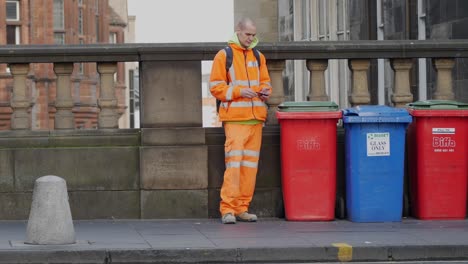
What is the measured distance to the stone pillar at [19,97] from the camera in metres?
14.7

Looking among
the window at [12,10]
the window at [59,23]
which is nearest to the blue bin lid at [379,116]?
the window at [12,10]

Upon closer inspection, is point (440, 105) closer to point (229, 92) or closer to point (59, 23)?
point (229, 92)

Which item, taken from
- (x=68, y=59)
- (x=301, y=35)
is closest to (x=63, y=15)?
(x=301, y=35)

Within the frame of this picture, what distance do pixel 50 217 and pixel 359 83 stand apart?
4.27 m

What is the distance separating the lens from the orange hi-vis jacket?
14.0 meters

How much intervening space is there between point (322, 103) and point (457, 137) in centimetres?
149

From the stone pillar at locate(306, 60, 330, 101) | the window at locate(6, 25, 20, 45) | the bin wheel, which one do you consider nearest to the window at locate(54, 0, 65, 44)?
the window at locate(6, 25, 20, 45)

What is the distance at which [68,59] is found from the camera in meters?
14.7

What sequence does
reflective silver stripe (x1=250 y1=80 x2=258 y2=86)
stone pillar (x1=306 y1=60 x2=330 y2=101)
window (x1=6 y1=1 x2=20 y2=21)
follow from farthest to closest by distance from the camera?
window (x1=6 y1=1 x2=20 y2=21)
stone pillar (x1=306 y1=60 x2=330 y2=101)
reflective silver stripe (x1=250 y1=80 x2=258 y2=86)

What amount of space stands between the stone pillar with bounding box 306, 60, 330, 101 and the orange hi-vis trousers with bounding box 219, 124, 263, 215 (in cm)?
94

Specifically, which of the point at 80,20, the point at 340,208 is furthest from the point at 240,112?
the point at 80,20

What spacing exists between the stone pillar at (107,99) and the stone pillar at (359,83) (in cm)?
264

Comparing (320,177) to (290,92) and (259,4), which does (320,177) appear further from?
(259,4)

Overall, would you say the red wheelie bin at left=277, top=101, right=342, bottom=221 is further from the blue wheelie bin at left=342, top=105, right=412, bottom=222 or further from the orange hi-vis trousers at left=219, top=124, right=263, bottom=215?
the orange hi-vis trousers at left=219, top=124, right=263, bottom=215
